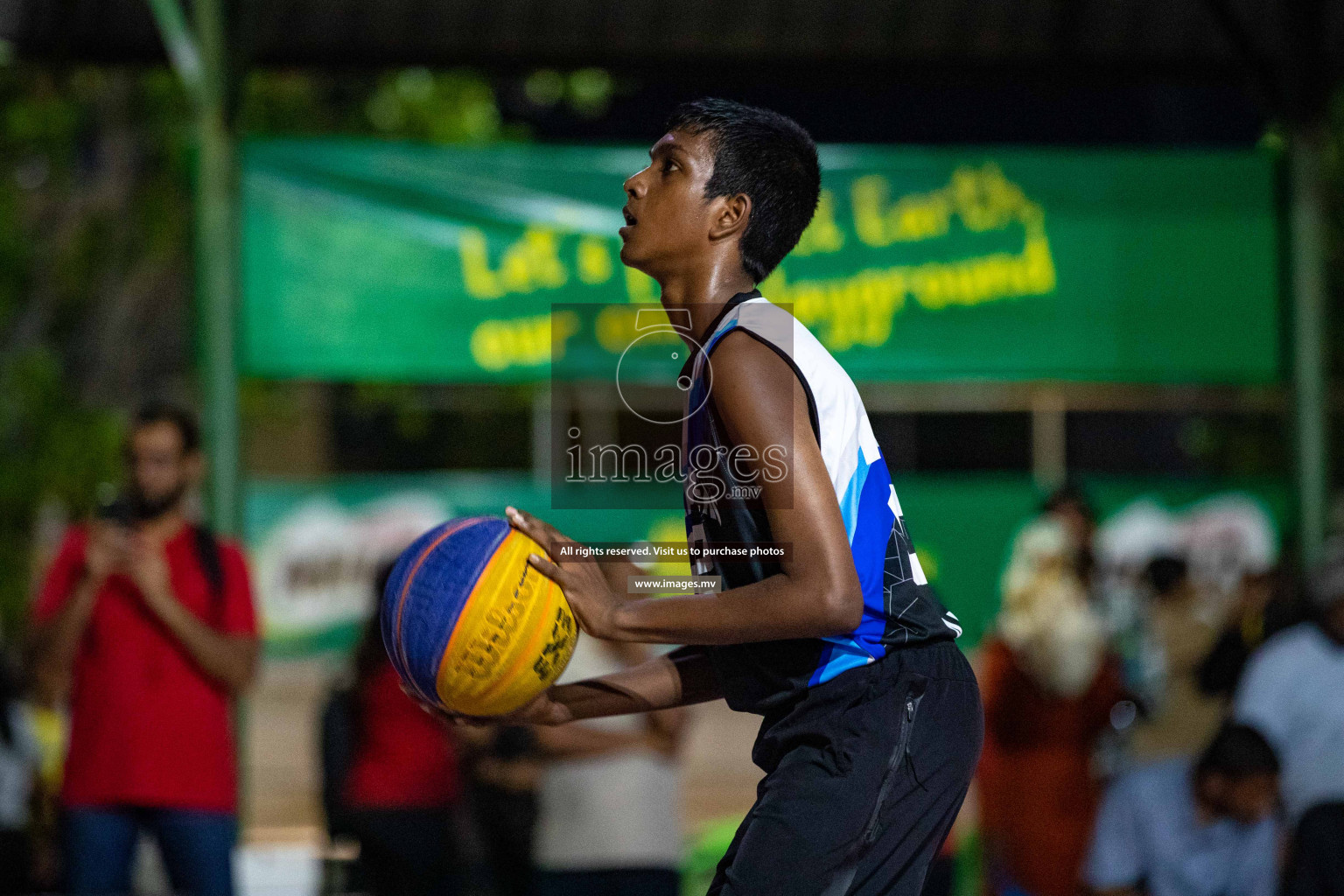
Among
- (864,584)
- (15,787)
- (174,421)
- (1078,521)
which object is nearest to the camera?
(864,584)

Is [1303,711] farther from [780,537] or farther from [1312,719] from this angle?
[780,537]

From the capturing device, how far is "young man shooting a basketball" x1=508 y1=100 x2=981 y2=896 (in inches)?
113

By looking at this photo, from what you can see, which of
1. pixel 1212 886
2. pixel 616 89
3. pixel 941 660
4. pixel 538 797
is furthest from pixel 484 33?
pixel 941 660

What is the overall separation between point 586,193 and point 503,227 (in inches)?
17.6

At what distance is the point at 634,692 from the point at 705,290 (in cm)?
87

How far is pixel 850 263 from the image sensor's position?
798 centimetres

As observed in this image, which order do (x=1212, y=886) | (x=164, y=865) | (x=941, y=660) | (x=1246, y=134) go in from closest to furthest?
(x=941, y=660) < (x=164, y=865) < (x=1212, y=886) < (x=1246, y=134)

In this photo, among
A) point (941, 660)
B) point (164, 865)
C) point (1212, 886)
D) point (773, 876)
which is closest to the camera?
point (773, 876)

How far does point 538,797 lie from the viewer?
614cm

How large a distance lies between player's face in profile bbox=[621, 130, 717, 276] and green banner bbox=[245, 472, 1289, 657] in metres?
4.43

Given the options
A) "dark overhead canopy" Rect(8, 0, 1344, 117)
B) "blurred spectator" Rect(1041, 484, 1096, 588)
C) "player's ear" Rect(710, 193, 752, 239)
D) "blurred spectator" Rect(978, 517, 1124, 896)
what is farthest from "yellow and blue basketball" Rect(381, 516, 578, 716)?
"dark overhead canopy" Rect(8, 0, 1344, 117)

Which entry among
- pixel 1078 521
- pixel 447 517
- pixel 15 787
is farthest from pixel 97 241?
pixel 1078 521

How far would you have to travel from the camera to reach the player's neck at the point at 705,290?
3211 mm

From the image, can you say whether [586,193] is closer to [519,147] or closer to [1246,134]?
[519,147]
